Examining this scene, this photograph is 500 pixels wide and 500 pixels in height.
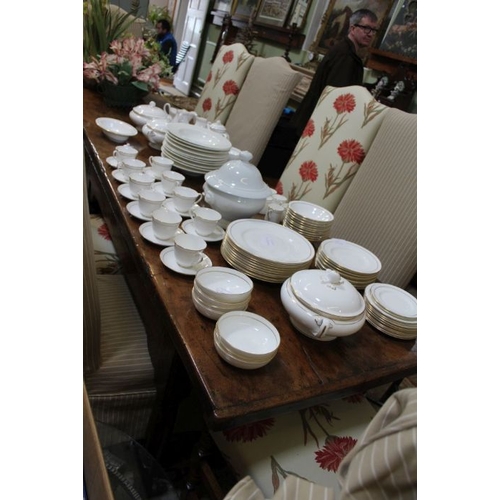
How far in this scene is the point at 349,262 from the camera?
2.98ft

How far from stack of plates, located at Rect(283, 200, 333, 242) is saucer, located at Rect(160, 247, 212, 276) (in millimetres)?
298

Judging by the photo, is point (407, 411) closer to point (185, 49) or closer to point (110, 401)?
point (110, 401)

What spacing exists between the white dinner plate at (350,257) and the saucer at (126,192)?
1.69ft

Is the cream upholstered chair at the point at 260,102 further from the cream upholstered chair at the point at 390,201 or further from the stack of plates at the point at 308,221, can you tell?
the stack of plates at the point at 308,221

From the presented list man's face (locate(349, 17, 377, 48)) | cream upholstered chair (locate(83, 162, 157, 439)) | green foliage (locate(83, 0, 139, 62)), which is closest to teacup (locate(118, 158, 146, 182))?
cream upholstered chair (locate(83, 162, 157, 439))

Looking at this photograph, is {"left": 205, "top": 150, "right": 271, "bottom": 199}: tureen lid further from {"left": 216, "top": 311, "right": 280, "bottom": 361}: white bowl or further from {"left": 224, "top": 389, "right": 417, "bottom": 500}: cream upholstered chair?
{"left": 224, "top": 389, "right": 417, "bottom": 500}: cream upholstered chair

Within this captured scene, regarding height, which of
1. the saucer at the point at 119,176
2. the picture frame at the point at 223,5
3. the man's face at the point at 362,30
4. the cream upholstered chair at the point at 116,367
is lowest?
the cream upholstered chair at the point at 116,367

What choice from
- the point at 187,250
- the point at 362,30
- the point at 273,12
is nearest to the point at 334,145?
the point at 187,250

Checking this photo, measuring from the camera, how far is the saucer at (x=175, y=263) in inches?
29.6

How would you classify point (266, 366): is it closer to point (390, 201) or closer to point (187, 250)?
point (187, 250)

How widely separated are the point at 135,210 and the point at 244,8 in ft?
16.4

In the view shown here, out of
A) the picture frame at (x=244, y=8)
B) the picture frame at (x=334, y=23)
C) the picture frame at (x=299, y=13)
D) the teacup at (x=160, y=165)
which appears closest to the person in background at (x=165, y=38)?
the picture frame at (x=244, y=8)

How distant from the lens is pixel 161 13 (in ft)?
19.6

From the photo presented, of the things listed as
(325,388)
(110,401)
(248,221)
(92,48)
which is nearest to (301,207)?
(248,221)
